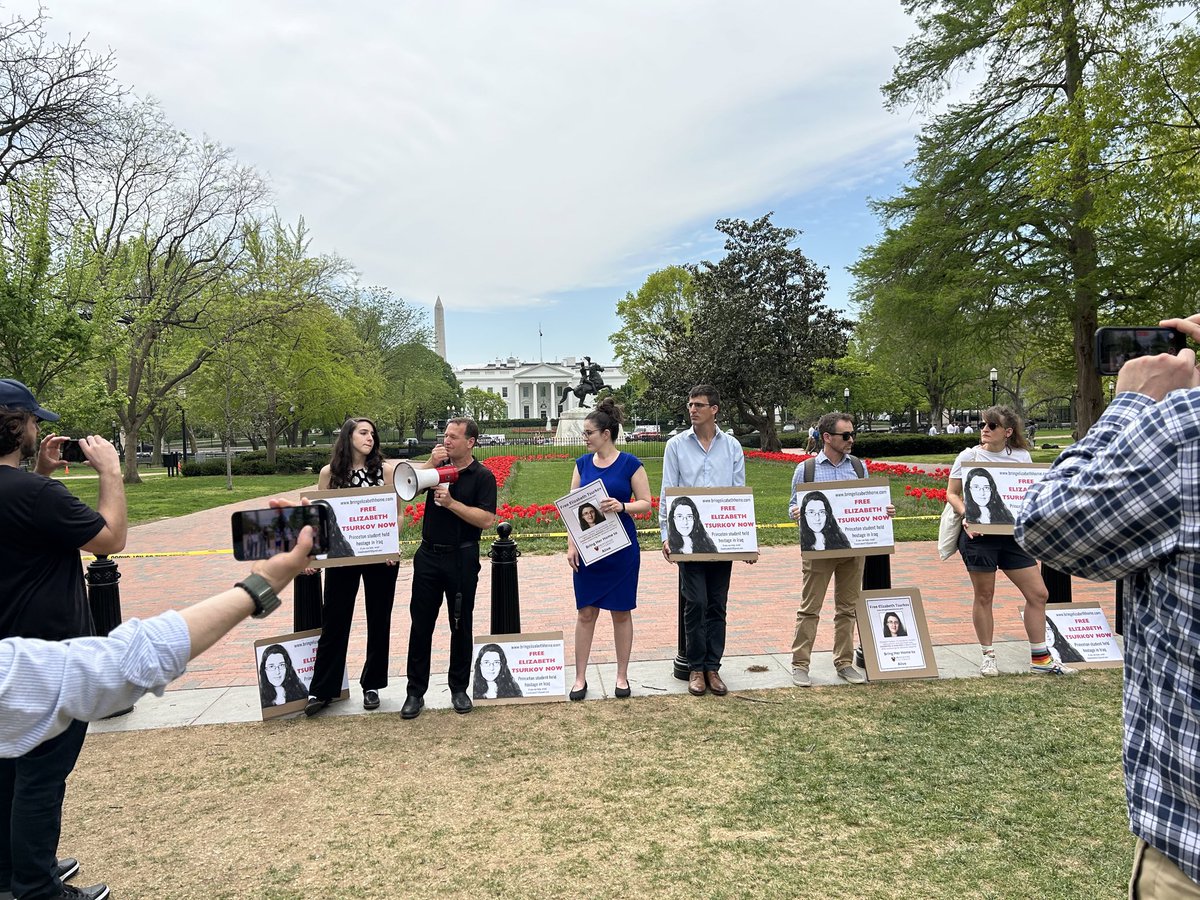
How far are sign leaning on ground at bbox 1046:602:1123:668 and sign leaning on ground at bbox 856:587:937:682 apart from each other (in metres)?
0.95

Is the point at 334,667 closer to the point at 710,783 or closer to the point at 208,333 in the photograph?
the point at 710,783

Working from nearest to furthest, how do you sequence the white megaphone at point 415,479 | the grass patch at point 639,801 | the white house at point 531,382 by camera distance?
1. the grass patch at point 639,801
2. the white megaphone at point 415,479
3. the white house at point 531,382

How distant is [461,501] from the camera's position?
5.03 metres

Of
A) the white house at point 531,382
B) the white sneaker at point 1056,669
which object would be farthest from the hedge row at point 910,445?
the white house at point 531,382

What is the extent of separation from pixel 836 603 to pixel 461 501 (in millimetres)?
3016

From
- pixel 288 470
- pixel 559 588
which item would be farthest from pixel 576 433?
pixel 559 588

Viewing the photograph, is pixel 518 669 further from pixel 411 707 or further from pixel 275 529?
pixel 275 529

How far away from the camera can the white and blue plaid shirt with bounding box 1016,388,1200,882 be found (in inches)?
56.2

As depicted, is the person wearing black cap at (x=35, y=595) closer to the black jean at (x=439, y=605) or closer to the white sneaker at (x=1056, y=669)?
the black jean at (x=439, y=605)

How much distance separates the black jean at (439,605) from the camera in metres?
5.09

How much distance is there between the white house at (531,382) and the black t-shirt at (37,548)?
422ft

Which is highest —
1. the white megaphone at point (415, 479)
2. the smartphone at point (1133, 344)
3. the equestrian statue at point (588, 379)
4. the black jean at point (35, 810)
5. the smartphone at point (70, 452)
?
the equestrian statue at point (588, 379)

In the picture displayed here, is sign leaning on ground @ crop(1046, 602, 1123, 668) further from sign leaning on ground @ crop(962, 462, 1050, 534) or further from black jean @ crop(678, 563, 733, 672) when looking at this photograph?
black jean @ crop(678, 563, 733, 672)

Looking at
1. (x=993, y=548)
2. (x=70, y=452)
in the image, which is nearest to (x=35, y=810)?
(x=70, y=452)
